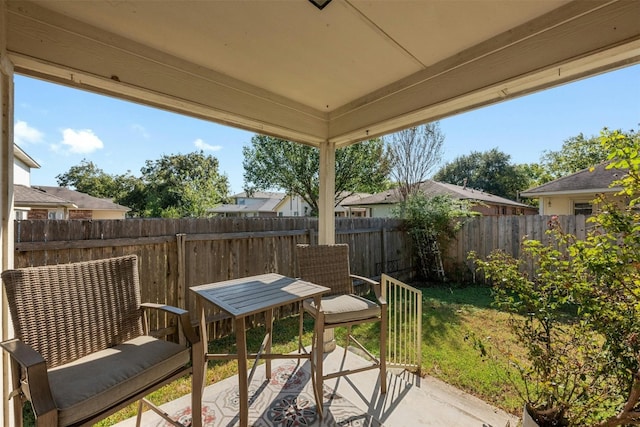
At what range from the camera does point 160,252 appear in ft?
9.66

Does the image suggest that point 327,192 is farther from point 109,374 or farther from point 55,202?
point 55,202

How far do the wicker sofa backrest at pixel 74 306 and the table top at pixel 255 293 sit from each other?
0.41 m

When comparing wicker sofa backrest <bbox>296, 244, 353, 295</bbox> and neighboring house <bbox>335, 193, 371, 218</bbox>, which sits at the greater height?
neighboring house <bbox>335, 193, 371, 218</bbox>

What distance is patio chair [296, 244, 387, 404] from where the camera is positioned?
2.11 metres

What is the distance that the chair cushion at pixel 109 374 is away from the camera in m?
1.09

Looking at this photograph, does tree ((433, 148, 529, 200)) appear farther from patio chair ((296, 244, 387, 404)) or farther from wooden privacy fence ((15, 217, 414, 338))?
patio chair ((296, 244, 387, 404))

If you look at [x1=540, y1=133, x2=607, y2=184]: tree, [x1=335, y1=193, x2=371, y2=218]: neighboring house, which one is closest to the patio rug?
[x1=335, y1=193, x2=371, y2=218]: neighboring house

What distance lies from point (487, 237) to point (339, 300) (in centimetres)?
475

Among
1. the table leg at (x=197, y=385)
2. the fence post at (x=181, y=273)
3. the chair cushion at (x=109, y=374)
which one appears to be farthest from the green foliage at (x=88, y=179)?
the table leg at (x=197, y=385)

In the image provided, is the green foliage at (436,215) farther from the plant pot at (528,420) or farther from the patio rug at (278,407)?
the plant pot at (528,420)

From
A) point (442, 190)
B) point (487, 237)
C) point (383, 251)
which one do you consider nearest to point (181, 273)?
point (383, 251)

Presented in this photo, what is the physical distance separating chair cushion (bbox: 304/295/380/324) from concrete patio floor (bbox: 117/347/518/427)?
62 centimetres

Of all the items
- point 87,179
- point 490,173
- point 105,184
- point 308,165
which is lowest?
point 308,165

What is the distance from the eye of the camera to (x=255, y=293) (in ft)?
6.36
